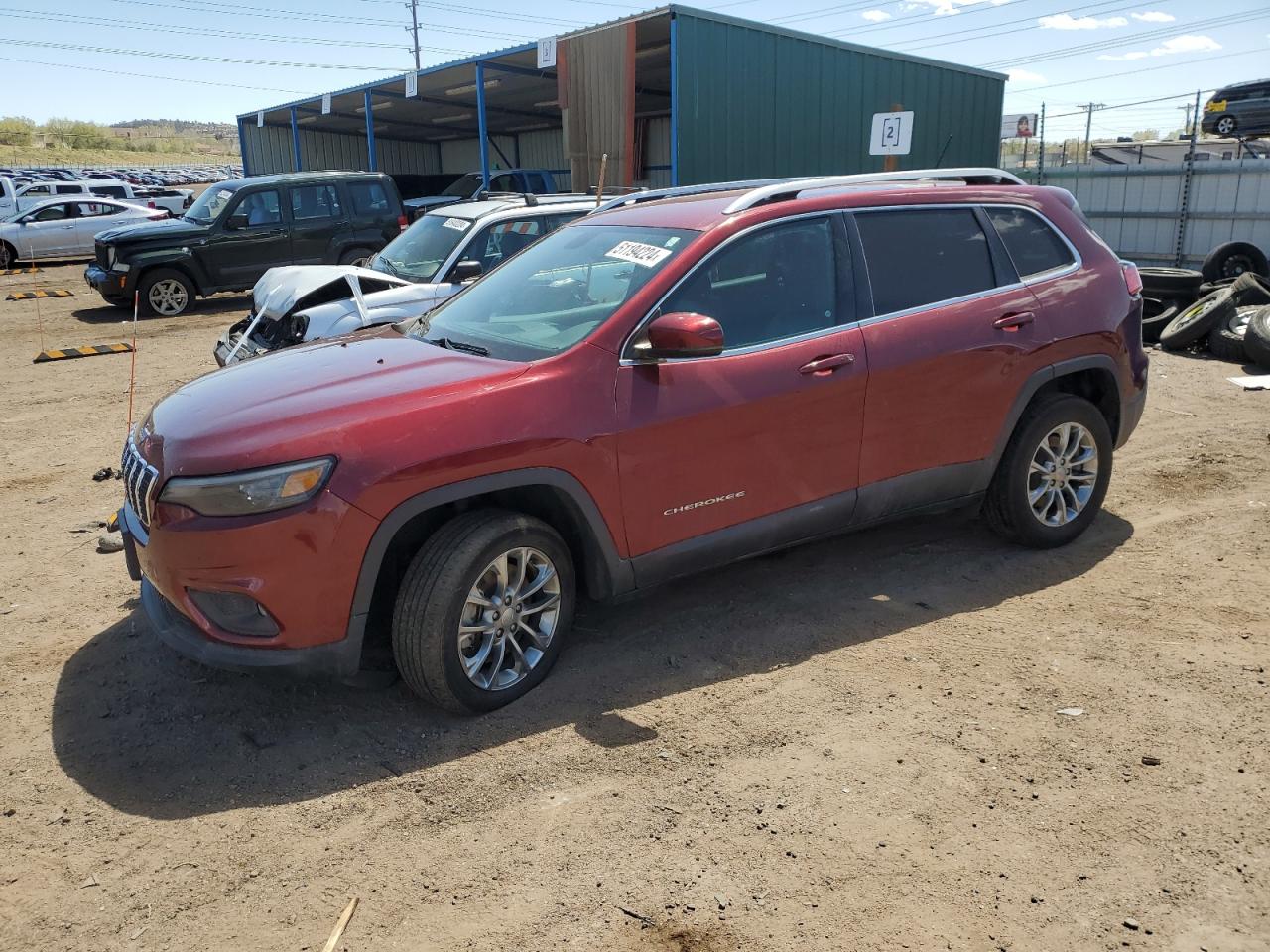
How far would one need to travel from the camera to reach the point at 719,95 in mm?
15180

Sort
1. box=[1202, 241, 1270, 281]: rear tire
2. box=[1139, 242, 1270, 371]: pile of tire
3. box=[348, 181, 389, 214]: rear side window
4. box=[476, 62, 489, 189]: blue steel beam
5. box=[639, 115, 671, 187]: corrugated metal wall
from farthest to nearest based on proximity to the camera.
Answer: box=[639, 115, 671, 187]: corrugated metal wall < box=[476, 62, 489, 189]: blue steel beam < box=[348, 181, 389, 214]: rear side window < box=[1202, 241, 1270, 281]: rear tire < box=[1139, 242, 1270, 371]: pile of tire

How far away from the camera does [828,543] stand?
517 cm

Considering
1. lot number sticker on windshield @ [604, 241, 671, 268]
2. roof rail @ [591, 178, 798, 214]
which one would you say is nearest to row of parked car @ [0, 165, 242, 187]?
roof rail @ [591, 178, 798, 214]

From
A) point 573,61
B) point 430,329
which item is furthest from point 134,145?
point 430,329

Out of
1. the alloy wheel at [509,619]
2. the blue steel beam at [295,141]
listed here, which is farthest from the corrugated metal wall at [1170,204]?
the blue steel beam at [295,141]

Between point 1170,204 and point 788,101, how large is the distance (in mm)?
6444

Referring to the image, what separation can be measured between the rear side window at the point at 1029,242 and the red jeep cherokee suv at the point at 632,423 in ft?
0.04

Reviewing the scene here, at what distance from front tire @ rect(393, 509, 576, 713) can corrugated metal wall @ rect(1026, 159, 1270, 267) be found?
15257mm

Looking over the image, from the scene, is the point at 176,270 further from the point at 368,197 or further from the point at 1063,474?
the point at 1063,474

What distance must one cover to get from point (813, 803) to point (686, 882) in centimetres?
54

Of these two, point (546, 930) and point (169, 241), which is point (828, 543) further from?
point (169, 241)

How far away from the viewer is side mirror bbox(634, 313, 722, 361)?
3512 mm

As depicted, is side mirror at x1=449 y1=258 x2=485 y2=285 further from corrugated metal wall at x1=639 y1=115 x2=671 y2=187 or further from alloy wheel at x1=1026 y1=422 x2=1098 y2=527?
corrugated metal wall at x1=639 y1=115 x2=671 y2=187

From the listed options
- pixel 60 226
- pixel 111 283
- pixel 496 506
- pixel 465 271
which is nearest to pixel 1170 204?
pixel 465 271
